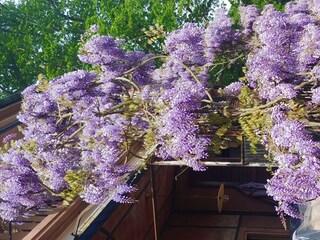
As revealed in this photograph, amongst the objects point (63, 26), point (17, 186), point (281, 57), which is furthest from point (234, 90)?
point (63, 26)

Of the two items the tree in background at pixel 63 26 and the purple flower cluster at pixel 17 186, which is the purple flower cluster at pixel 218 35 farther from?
the purple flower cluster at pixel 17 186

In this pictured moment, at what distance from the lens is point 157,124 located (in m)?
5.13

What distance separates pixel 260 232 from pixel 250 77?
5.34 m

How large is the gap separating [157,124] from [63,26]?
49.2 ft

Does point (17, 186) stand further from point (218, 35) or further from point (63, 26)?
point (63, 26)

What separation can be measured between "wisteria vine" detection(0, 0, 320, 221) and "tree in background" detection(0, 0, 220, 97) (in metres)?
6.23

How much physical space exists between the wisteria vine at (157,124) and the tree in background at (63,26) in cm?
623

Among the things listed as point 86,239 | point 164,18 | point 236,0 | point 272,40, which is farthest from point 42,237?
point 236,0

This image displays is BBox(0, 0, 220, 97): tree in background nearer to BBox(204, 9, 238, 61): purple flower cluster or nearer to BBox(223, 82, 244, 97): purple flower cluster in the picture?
BBox(204, 9, 238, 61): purple flower cluster

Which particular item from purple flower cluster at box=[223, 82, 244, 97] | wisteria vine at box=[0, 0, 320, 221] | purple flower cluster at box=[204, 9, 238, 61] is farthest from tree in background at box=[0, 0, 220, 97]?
purple flower cluster at box=[223, 82, 244, 97]

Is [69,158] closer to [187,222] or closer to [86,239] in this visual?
[86,239]

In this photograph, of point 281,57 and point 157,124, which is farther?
point 281,57

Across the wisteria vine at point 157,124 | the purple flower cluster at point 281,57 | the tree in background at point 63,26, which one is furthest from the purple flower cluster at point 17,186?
the tree in background at point 63,26

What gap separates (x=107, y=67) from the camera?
727 cm
